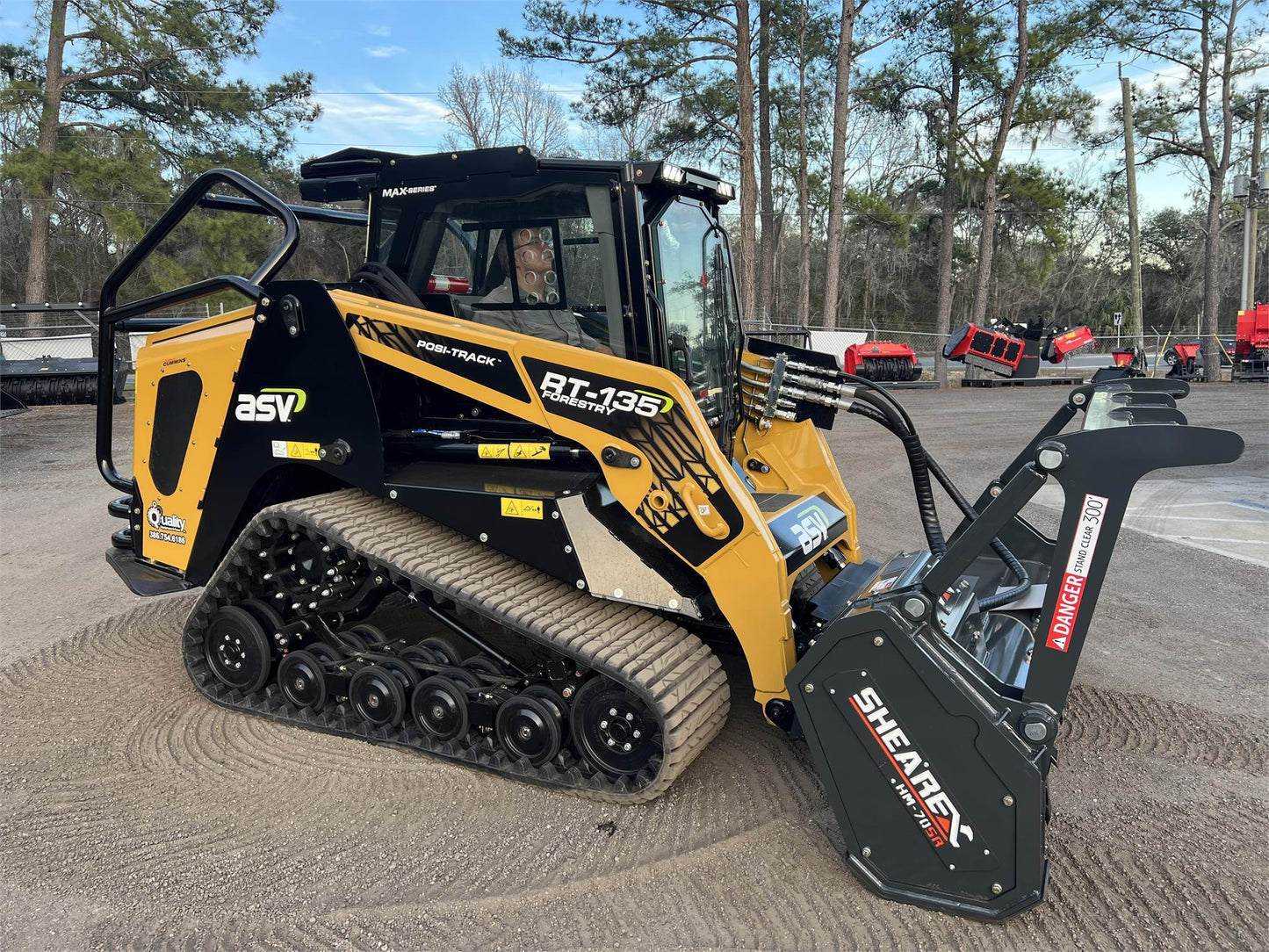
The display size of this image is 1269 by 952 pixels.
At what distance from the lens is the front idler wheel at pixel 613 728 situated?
3.17 meters

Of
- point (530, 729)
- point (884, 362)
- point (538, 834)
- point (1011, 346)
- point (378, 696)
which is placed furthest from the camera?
point (884, 362)

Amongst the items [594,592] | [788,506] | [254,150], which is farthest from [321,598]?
[254,150]

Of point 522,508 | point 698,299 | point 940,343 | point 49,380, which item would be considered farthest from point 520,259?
point 940,343

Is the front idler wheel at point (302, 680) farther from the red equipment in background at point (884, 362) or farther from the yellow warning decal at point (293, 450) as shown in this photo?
the red equipment in background at point (884, 362)

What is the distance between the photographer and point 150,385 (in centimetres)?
429

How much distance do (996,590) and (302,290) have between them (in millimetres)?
3295

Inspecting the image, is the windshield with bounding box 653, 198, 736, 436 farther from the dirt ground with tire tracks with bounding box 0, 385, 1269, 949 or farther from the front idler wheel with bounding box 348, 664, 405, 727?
the front idler wheel with bounding box 348, 664, 405, 727

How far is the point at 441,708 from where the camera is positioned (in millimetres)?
3533

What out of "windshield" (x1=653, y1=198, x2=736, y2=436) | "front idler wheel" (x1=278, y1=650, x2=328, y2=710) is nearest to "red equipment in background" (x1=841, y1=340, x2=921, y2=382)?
"windshield" (x1=653, y1=198, x2=736, y2=436)

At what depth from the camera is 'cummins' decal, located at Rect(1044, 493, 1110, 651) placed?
8.04 feet


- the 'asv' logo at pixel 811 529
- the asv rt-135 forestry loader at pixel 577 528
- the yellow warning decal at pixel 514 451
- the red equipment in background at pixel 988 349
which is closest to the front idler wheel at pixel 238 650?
the asv rt-135 forestry loader at pixel 577 528

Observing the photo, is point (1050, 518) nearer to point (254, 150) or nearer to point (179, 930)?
point (179, 930)

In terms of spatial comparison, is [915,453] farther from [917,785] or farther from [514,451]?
[514,451]

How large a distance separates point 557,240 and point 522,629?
1.65 m
